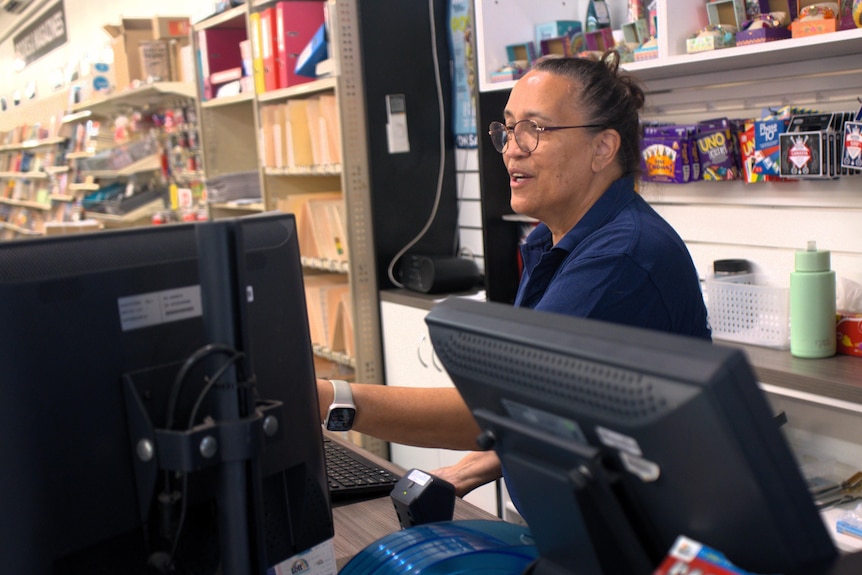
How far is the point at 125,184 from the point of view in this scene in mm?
7078

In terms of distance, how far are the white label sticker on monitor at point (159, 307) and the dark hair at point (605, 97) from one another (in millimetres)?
1070

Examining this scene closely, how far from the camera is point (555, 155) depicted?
181 centimetres

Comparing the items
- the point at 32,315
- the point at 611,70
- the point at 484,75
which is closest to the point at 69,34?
the point at 484,75

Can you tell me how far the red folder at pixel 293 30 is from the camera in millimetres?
3730

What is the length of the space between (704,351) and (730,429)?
0.20 feet

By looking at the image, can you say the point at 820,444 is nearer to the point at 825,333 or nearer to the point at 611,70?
the point at 825,333

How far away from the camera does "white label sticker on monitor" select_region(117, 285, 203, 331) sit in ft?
3.06

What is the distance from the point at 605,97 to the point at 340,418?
33.5 inches

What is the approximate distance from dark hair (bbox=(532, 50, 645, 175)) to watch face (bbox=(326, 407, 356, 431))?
0.76 m

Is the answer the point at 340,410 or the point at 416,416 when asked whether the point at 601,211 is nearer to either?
the point at 416,416

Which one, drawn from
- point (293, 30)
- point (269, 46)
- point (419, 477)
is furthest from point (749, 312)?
point (269, 46)

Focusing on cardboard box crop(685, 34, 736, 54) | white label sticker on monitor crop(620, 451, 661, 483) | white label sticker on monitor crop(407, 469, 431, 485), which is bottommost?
white label sticker on monitor crop(407, 469, 431, 485)

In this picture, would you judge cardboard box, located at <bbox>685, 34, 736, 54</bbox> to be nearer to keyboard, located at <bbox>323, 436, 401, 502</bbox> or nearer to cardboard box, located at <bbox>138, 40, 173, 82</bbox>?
keyboard, located at <bbox>323, 436, 401, 502</bbox>

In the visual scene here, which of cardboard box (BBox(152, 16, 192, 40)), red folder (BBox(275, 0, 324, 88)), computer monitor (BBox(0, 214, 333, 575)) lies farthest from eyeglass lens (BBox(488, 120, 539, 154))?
cardboard box (BBox(152, 16, 192, 40))
